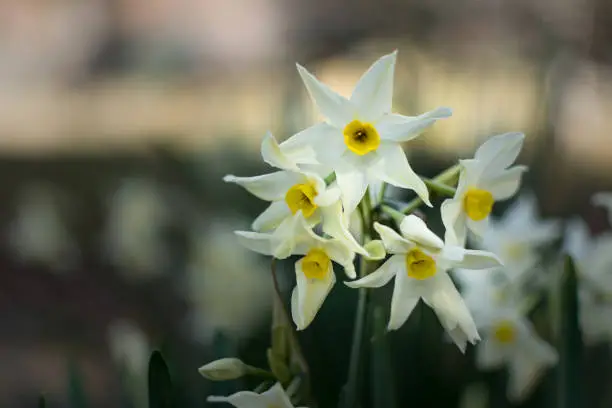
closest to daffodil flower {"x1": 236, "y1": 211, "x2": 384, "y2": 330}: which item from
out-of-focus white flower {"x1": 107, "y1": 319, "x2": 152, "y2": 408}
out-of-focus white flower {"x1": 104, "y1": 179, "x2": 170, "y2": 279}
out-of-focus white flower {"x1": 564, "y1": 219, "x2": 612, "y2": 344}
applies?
out-of-focus white flower {"x1": 107, "y1": 319, "x2": 152, "y2": 408}

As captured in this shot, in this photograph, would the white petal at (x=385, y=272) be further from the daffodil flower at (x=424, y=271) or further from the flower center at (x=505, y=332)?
the flower center at (x=505, y=332)

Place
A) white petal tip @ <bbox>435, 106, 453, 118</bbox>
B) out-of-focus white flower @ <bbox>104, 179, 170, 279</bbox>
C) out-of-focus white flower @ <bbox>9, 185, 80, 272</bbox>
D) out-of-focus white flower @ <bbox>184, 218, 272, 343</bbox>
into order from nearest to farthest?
white petal tip @ <bbox>435, 106, 453, 118</bbox> → out-of-focus white flower @ <bbox>184, 218, 272, 343</bbox> → out-of-focus white flower @ <bbox>104, 179, 170, 279</bbox> → out-of-focus white flower @ <bbox>9, 185, 80, 272</bbox>

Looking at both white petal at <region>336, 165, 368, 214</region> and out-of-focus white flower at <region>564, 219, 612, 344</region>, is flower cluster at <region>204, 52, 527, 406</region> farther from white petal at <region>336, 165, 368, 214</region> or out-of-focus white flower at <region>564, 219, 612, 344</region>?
out-of-focus white flower at <region>564, 219, 612, 344</region>

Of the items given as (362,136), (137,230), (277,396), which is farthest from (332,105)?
(137,230)

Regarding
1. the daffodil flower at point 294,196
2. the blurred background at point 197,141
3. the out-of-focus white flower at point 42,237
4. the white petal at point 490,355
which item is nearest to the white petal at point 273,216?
the daffodil flower at point 294,196

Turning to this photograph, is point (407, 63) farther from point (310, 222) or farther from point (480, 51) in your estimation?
point (310, 222)

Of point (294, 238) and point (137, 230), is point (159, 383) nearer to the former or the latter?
point (294, 238)
